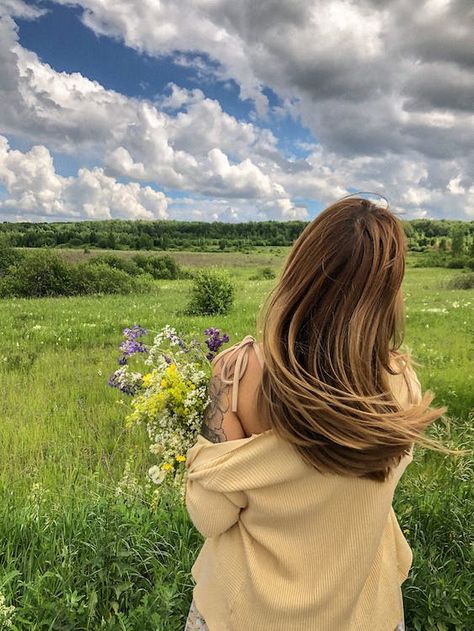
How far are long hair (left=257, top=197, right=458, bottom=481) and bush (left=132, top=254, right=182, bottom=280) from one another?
48480 millimetres

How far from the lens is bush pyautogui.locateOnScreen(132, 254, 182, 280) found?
4969 centimetres

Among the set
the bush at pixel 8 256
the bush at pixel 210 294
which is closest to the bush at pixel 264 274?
the bush at pixel 8 256

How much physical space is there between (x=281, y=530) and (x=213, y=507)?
0.23 metres

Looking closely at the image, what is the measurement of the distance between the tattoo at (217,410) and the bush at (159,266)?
159 ft

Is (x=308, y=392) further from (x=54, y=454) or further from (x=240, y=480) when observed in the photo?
(x=54, y=454)

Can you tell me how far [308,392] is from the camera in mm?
1440

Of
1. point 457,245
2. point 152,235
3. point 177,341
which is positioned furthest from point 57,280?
point 152,235


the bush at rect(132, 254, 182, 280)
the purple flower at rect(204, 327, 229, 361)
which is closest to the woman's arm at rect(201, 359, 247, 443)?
the purple flower at rect(204, 327, 229, 361)

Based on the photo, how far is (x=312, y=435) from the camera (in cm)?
147

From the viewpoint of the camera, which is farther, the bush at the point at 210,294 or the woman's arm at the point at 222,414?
the bush at the point at 210,294

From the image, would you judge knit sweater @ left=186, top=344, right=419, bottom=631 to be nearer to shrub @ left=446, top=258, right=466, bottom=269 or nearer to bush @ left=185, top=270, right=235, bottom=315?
bush @ left=185, top=270, right=235, bottom=315

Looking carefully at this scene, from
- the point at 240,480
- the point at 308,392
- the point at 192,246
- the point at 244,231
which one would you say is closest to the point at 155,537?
the point at 240,480

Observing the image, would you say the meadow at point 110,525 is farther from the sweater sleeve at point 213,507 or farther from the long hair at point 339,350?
the sweater sleeve at point 213,507

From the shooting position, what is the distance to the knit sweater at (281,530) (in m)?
1.50
